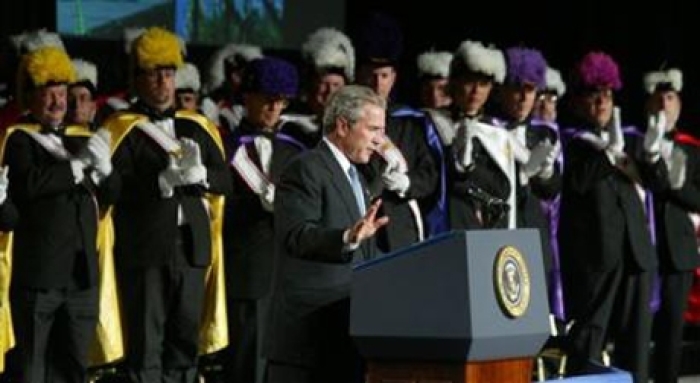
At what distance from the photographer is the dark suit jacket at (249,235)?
8586 mm

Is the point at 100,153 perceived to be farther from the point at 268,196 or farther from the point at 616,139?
the point at 616,139

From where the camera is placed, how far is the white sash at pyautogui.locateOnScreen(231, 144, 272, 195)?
8.48 metres

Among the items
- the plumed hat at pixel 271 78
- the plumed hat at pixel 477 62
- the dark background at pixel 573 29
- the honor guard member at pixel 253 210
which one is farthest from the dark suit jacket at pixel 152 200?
the dark background at pixel 573 29

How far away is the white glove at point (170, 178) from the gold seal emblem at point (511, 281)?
281 cm

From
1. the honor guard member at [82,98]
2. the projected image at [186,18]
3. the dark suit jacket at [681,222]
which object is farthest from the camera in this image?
the projected image at [186,18]

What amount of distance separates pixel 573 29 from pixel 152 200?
3.95 m

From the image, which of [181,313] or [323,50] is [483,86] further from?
[181,313]

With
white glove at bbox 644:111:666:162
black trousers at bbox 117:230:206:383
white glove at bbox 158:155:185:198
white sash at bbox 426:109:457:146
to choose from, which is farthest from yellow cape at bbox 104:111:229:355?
white glove at bbox 644:111:666:162

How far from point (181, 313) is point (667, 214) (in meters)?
2.62

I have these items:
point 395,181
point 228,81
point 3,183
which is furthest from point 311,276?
point 228,81

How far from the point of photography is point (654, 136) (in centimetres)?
906

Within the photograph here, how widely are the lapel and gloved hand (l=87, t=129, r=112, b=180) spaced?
216 centimetres

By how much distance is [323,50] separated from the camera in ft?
29.0

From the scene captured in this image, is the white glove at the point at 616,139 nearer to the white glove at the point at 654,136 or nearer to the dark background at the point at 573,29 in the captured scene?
the white glove at the point at 654,136
